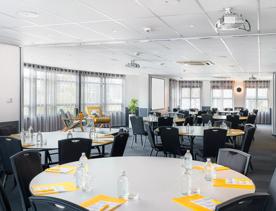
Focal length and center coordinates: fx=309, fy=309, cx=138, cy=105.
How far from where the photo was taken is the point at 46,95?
1252 cm

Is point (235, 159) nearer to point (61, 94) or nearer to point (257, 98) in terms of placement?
→ point (61, 94)

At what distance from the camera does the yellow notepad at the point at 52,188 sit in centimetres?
232

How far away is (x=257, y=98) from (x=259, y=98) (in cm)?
13

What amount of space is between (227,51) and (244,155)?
19.0 ft

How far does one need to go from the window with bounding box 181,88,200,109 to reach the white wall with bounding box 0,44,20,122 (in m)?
15.4

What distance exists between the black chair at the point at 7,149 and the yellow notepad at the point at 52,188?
1.93 m

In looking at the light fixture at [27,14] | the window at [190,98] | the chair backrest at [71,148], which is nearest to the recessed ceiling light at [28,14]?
the light fixture at [27,14]

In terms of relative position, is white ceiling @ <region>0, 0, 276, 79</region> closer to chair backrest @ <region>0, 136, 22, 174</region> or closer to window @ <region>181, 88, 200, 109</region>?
chair backrest @ <region>0, 136, 22, 174</region>

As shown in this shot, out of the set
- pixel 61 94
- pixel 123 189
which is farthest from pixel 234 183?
pixel 61 94

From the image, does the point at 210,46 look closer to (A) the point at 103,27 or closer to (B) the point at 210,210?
(A) the point at 103,27

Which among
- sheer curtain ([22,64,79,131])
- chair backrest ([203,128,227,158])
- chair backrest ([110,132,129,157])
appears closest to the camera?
chair backrest ([110,132,129,157])

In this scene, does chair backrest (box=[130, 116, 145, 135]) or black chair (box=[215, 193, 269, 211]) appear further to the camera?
chair backrest (box=[130, 116, 145, 135])

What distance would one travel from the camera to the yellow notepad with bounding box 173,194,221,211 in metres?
2.01

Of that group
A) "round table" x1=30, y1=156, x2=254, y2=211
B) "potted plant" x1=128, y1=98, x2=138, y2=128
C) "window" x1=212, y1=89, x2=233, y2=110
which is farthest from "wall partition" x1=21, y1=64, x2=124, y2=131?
"round table" x1=30, y1=156, x2=254, y2=211
